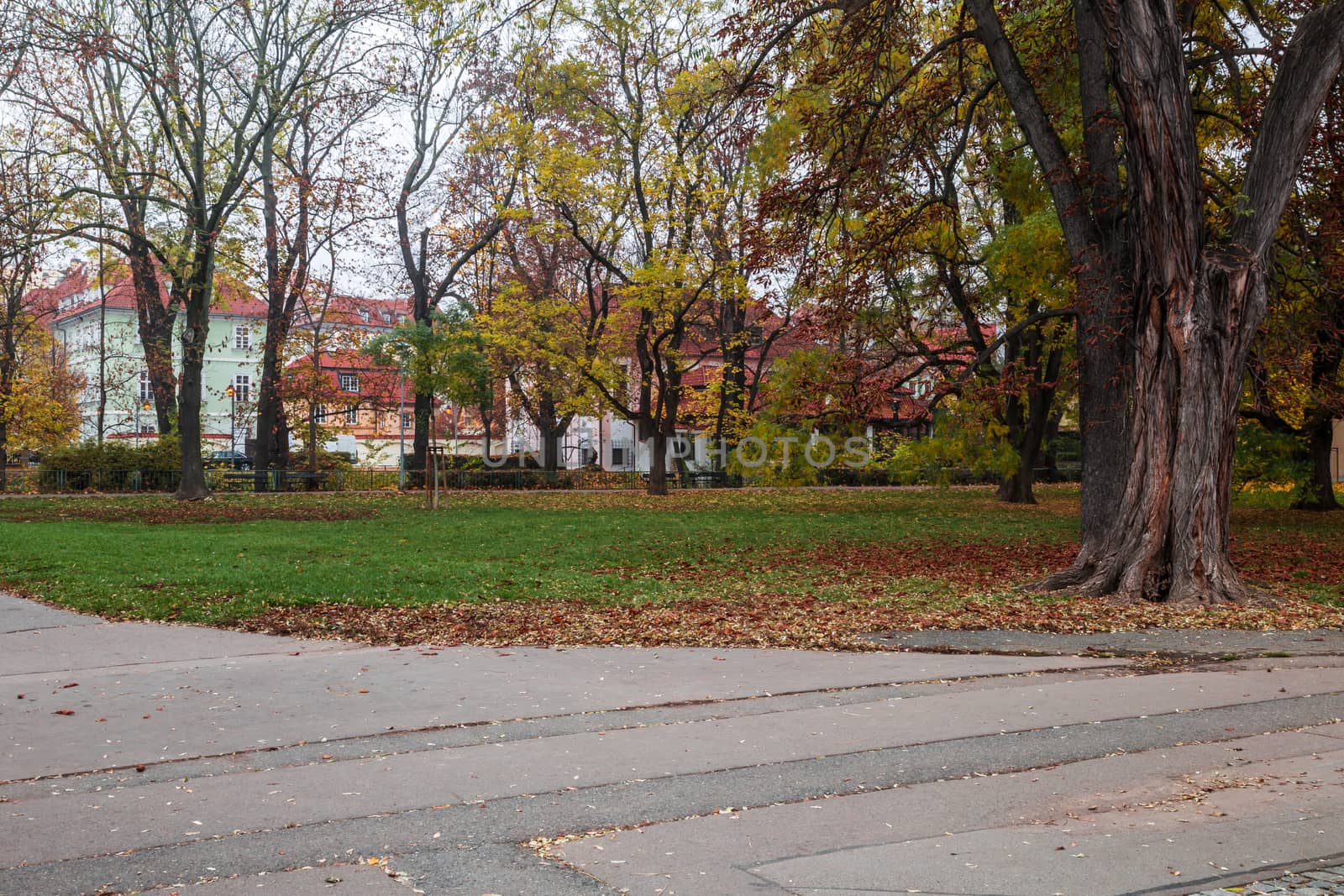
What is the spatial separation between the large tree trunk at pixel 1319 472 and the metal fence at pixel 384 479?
30.8ft

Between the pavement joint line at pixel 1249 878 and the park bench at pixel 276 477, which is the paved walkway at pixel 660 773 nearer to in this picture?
the pavement joint line at pixel 1249 878

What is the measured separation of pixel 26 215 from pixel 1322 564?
25.8 metres

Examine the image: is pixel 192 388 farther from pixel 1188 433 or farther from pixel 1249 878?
pixel 1249 878

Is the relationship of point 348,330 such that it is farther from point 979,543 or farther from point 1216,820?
point 1216,820

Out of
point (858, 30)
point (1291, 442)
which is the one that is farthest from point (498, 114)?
point (1291, 442)

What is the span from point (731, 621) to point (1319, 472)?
22.8 meters

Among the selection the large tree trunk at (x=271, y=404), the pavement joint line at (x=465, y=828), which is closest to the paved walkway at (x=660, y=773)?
the pavement joint line at (x=465, y=828)

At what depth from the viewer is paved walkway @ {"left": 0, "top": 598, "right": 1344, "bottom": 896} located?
14.3 ft

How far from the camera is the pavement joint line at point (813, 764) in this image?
4770 millimetres

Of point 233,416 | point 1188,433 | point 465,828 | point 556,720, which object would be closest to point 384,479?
point 233,416

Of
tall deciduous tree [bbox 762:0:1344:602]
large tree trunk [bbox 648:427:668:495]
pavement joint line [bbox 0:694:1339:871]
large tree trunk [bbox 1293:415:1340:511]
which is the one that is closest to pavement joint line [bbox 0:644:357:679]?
pavement joint line [bbox 0:694:1339:871]

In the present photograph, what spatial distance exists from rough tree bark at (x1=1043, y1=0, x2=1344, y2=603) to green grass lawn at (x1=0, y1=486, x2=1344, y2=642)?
6.23 ft

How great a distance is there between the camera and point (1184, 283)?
1168cm

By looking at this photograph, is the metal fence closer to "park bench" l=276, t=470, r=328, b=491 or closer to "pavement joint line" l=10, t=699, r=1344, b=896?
"park bench" l=276, t=470, r=328, b=491
